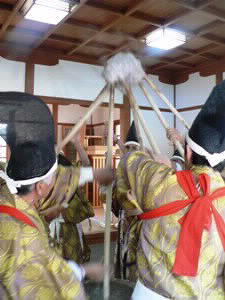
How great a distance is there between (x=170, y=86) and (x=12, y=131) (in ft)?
14.7

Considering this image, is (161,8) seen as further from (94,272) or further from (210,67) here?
(94,272)

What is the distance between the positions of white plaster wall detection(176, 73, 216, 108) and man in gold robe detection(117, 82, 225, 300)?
3.75 m

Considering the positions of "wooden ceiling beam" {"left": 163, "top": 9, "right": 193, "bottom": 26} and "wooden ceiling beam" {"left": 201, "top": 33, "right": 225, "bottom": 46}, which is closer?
"wooden ceiling beam" {"left": 163, "top": 9, "right": 193, "bottom": 26}

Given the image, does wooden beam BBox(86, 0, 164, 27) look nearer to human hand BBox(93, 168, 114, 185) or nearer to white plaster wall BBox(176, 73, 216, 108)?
white plaster wall BBox(176, 73, 216, 108)

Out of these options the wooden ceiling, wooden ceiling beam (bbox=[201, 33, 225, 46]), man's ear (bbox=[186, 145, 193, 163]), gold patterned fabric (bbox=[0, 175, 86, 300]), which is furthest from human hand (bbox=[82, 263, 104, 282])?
wooden ceiling beam (bbox=[201, 33, 225, 46])

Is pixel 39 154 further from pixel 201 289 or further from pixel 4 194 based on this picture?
pixel 201 289

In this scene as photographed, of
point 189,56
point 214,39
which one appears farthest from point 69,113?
point 214,39

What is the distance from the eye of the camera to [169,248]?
1.03 metres

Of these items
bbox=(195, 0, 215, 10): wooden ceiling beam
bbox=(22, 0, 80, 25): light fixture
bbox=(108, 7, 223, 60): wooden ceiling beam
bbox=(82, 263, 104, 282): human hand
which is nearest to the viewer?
bbox=(82, 263, 104, 282): human hand

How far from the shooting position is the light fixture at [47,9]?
283 cm

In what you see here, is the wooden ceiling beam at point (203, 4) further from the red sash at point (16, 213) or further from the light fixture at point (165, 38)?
the red sash at point (16, 213)

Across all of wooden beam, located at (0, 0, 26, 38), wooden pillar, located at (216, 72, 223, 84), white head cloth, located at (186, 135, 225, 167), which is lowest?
white head cloth, located at (186, 135, 225, 167)

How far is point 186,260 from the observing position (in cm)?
100

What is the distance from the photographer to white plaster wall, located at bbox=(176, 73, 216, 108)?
15.2ft
